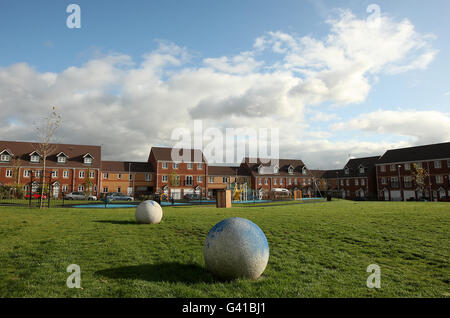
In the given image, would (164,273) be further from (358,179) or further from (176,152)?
(358,179)

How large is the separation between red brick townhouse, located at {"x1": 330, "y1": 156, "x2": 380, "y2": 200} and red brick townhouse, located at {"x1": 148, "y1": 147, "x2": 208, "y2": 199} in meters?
42.2

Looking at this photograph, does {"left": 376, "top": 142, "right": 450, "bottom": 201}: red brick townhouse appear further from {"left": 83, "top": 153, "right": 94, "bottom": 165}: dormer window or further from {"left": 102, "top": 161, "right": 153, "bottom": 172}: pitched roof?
{"left": 83, "top": 153, "right": 94, "bottom": 165}: dormer window

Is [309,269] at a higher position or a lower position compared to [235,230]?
lower

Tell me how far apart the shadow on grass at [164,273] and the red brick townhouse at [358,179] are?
76.0m

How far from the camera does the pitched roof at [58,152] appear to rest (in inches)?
2318

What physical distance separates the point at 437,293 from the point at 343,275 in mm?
1823

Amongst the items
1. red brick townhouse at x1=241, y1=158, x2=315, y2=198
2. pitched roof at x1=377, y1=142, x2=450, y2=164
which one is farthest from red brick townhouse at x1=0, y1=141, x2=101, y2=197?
pitched roof at x1=377, y1=142, x2=450, y2=164

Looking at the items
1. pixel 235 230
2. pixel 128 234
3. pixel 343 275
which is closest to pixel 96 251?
pixel 128 234

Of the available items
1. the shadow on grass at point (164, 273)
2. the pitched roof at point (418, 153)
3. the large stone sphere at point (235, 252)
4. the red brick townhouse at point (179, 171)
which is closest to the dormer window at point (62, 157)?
the red brick townhouse at point (179, 171)

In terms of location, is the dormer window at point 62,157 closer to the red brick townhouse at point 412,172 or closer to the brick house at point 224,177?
the brick house at point 224,177

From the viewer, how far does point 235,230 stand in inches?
248

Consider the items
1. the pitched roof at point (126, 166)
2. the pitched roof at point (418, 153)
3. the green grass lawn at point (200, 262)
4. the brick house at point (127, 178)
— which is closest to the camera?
the green grass lawn at point (200, 262)

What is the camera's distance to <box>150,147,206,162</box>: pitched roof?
6888cm
